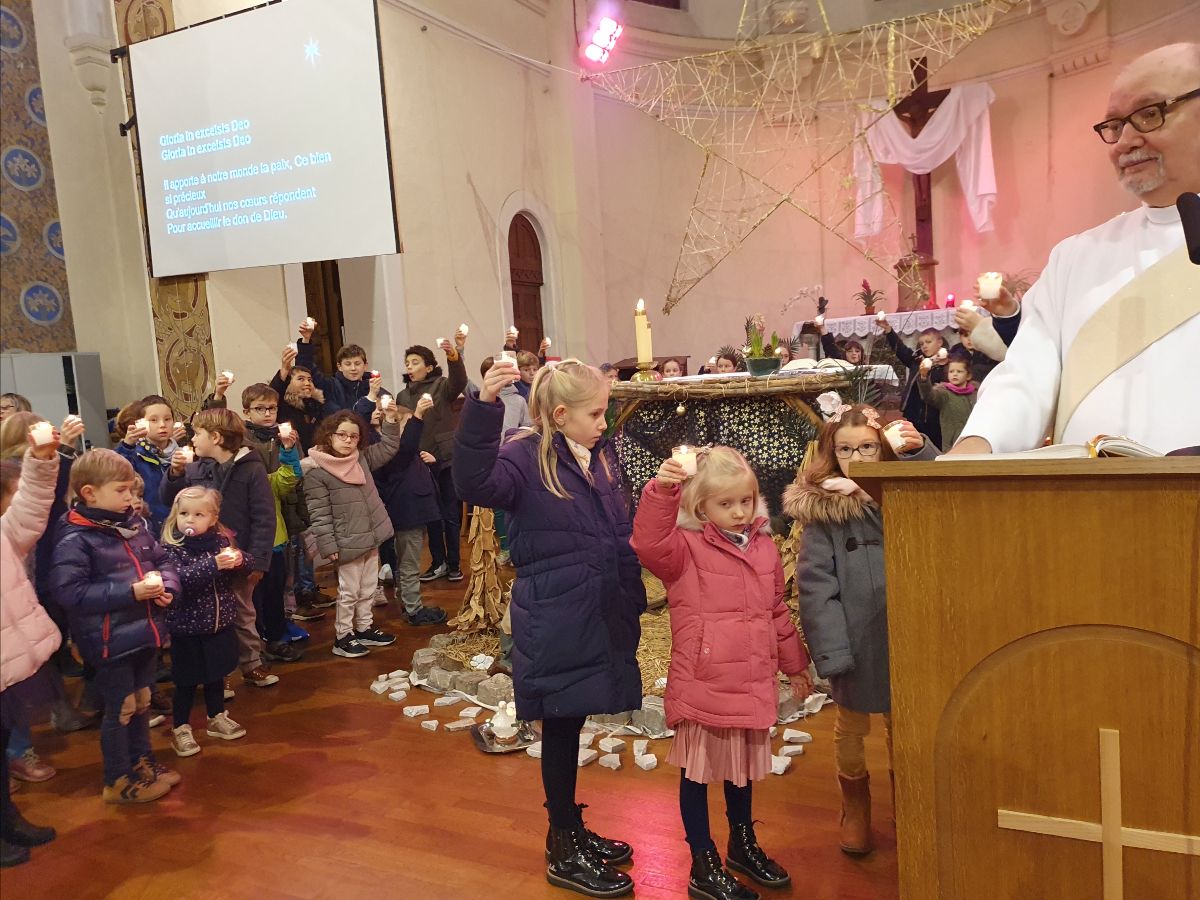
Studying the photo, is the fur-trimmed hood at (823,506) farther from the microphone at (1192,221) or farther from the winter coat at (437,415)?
the winter coat at (437,415)

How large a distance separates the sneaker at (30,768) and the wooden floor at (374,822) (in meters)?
0.04

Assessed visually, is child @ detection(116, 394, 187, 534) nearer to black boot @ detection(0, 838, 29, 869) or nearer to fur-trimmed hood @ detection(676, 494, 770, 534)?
black boot @ detection(0, 838, 29, 869)

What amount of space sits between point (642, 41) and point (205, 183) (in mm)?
6316

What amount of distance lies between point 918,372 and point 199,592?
173 inches

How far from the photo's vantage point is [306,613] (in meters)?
4.97

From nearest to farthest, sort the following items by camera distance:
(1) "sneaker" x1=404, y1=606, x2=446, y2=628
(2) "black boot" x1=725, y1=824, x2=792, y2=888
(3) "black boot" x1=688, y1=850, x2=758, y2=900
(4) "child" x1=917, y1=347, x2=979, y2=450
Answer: (3) "black boot" x1=688, y1=850, x2=758, y2=900 < (2) "black boot" x1=725, y1=824, x2=792, y2=888 < (1) "sneaker" x1=404, y1=606, x2=446, y2=628 < (4) "child" x1=917, y1=347, x2=979, y2=450

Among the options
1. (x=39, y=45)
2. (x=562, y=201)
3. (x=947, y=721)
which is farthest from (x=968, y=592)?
(x=562, y=201)

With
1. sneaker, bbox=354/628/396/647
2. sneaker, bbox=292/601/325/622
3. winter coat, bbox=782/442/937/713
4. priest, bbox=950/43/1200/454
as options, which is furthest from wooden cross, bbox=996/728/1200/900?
sneaker, bbox=292/601/325/622

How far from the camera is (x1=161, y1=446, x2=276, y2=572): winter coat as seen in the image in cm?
380

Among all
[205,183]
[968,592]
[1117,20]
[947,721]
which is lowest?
[947,721]

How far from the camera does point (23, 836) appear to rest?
184 centimetres

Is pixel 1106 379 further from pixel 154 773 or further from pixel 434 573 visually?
pixel 434 573

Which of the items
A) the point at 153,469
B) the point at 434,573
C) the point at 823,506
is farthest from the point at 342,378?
the point at 823,506

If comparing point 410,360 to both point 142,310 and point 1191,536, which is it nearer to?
point 142,310
